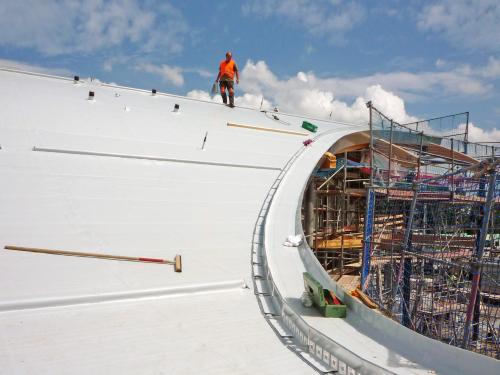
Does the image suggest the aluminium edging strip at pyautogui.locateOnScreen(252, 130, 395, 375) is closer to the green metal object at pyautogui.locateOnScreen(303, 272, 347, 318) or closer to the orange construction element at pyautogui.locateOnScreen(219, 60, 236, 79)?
the green metal object at pyautogui.locateOnScreen(303, 272, 347, 318)

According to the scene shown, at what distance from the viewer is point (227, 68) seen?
10297mm

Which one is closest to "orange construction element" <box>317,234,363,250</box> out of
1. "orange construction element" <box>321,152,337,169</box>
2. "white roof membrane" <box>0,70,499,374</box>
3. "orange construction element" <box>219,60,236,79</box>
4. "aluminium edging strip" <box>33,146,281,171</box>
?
"orange construction element" <box>321,152,337,169</box>

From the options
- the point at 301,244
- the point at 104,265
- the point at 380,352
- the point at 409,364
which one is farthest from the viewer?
the point at 301,244

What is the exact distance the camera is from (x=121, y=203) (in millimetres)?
4891

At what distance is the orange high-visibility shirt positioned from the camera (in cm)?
1030

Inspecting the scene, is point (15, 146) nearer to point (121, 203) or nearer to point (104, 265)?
point (121, 203)

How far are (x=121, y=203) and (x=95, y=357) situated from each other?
8.04 ft

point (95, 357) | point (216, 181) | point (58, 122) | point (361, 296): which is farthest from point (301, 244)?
point (58, 122)

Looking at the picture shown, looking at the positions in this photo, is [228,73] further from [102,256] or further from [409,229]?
[102,256]

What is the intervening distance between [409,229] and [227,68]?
5.96 m

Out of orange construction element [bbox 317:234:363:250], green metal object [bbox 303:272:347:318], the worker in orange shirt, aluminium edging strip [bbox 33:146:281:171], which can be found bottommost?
orange construction element [bbox 317:234:363:250]

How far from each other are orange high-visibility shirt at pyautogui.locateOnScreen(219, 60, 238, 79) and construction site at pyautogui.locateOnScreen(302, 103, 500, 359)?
3.29m

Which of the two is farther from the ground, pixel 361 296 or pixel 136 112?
pixel 136 112

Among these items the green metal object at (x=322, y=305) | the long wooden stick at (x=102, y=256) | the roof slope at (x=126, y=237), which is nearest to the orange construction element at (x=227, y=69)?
the roof slope at (x=126, y=237)
